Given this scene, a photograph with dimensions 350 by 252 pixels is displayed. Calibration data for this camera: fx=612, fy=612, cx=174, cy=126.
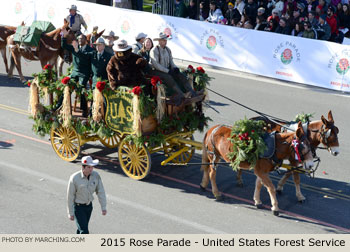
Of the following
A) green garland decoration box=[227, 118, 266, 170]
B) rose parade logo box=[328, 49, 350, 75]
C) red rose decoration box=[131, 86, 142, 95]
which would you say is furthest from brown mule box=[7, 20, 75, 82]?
green garland decoration box=[227, 118, 266, 170]

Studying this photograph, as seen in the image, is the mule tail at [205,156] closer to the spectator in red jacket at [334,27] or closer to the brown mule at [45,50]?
the brown mule at [45,50]

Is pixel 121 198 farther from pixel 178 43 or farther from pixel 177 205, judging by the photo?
pixel 178 43

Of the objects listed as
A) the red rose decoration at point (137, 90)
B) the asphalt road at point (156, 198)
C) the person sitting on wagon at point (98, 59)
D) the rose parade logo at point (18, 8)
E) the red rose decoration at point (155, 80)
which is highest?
the rose parade logo at point (18, 8)

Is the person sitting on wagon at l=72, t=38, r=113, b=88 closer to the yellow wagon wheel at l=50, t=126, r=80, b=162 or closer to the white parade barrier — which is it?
the yellow wagon wheel at l=50, t=126, r=80, b=162

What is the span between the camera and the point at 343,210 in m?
10.5

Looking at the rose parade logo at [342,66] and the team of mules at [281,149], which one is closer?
the team of mules at [281,149]

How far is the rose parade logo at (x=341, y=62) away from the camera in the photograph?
1806 cm

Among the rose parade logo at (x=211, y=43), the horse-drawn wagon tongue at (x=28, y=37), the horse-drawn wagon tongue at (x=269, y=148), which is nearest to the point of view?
the horse-drawn wagon tongue at (x=269, y=148)

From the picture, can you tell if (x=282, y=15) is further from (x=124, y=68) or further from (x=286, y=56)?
(x=124, y=68)

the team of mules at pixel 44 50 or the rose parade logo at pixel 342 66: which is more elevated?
the team of mules at pixel 44 50

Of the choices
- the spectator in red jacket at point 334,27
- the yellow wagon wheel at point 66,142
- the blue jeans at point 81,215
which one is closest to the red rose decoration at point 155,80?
the yellow wagon wheel at point 66,142

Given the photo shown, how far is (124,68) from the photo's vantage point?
37.4 ft

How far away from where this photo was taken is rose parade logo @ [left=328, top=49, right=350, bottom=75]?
18062 millimetres

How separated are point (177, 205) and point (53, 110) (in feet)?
11.8
